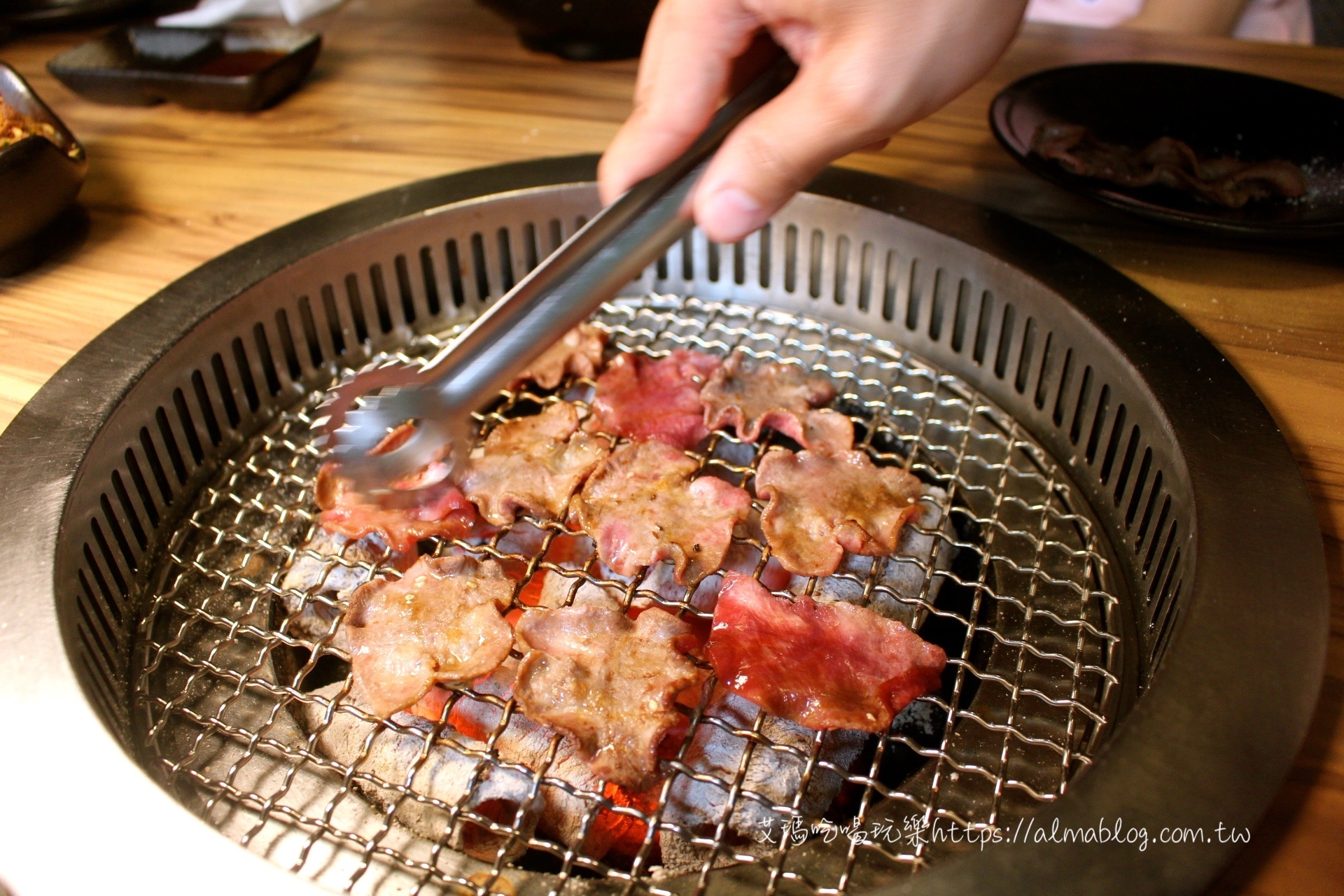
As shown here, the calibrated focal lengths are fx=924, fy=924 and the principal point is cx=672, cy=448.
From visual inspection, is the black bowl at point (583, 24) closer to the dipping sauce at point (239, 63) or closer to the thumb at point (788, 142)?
the dipping sauce at point (239, 63)

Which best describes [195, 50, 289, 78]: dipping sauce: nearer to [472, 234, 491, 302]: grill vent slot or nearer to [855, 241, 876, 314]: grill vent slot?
[472, 234, 491, 302]: grill vent slot

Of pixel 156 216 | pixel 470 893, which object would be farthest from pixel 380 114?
pixel 470 893

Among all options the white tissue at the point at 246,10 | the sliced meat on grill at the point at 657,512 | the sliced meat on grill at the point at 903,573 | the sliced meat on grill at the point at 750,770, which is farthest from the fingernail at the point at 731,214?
the white tissue at the point at 246,10

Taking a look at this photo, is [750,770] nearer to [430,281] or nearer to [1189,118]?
[430,281]

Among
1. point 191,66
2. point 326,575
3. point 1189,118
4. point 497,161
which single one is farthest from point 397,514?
point 1189,118

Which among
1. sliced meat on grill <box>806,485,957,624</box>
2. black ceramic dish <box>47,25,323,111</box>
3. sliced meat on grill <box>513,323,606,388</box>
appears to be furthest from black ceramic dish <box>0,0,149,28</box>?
sliced meat on grill <box>806,485,957,624</box>

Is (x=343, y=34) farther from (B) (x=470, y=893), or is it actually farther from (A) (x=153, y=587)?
(B) (x=470, y=893)
